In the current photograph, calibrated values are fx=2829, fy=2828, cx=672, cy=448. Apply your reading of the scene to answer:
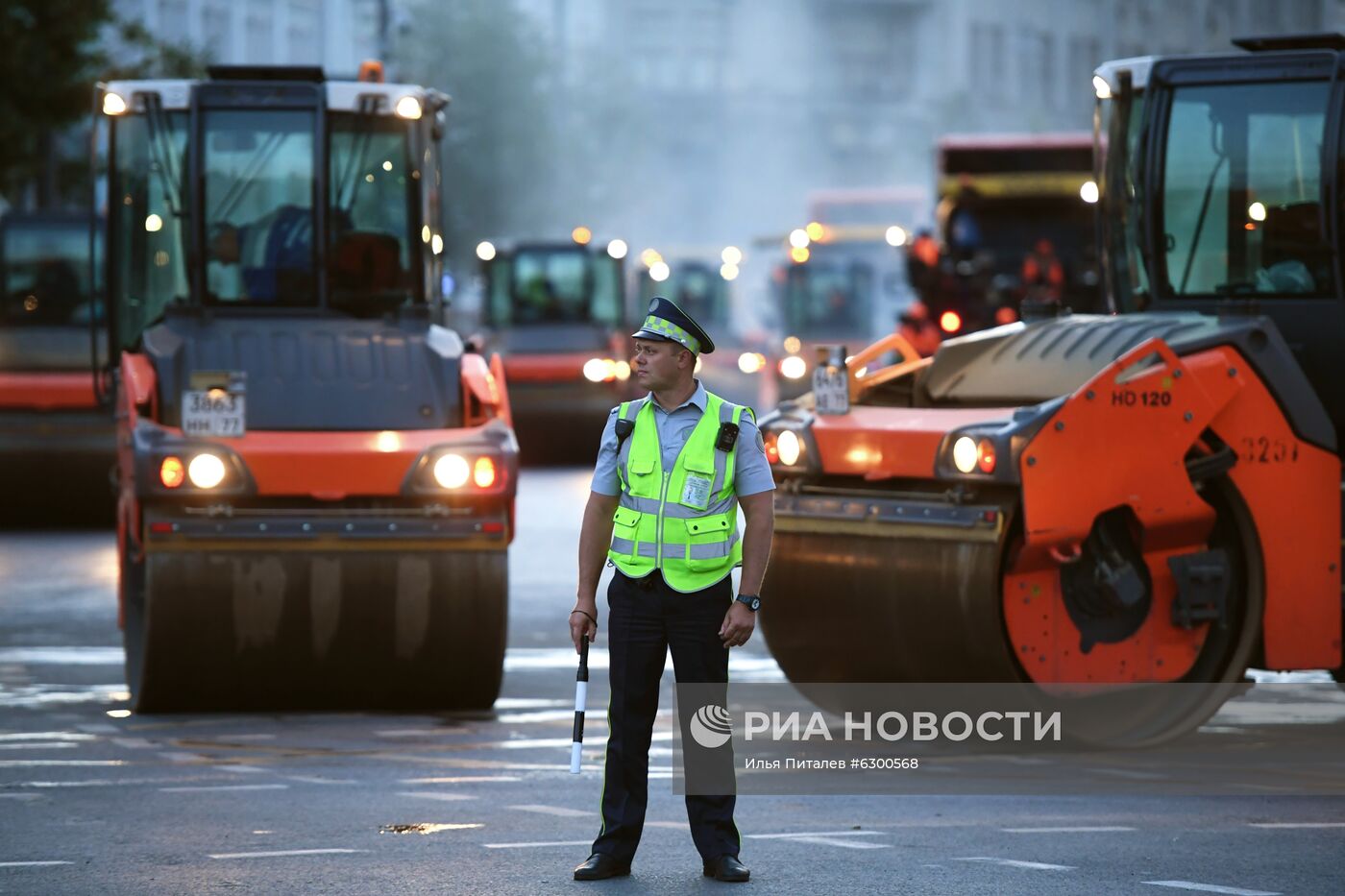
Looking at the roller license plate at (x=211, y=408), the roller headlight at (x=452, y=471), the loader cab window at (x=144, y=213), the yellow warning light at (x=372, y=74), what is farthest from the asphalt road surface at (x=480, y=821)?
the yellow warning light at (x=372, y=74)

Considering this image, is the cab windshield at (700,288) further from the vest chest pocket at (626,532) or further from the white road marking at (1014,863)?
the vest chest pocket at (626,532)

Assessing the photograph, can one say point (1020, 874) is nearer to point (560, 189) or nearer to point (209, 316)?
point (209, 316)

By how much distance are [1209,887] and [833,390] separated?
3933 mm

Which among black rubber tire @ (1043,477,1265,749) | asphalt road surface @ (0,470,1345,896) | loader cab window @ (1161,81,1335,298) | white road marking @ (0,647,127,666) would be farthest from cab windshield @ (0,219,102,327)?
black rubber tire @ (1043,477,1265,749)

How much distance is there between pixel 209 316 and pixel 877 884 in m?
6.21

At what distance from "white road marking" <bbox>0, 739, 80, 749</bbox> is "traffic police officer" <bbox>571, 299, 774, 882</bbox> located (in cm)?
355

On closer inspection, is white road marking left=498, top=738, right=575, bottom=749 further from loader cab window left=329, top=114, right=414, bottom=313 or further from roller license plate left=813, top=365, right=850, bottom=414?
loader cab window left=329, top=114, right=414, bottom=313

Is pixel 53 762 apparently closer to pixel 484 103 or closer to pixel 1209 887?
pixel 1209 887

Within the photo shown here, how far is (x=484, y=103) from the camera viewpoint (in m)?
68.8

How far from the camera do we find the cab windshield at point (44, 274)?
2419cm

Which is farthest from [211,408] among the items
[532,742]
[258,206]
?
[258,206]

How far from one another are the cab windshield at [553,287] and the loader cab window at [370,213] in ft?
67.4

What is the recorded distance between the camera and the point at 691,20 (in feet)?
351

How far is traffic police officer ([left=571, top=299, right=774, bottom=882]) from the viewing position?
809 cm
